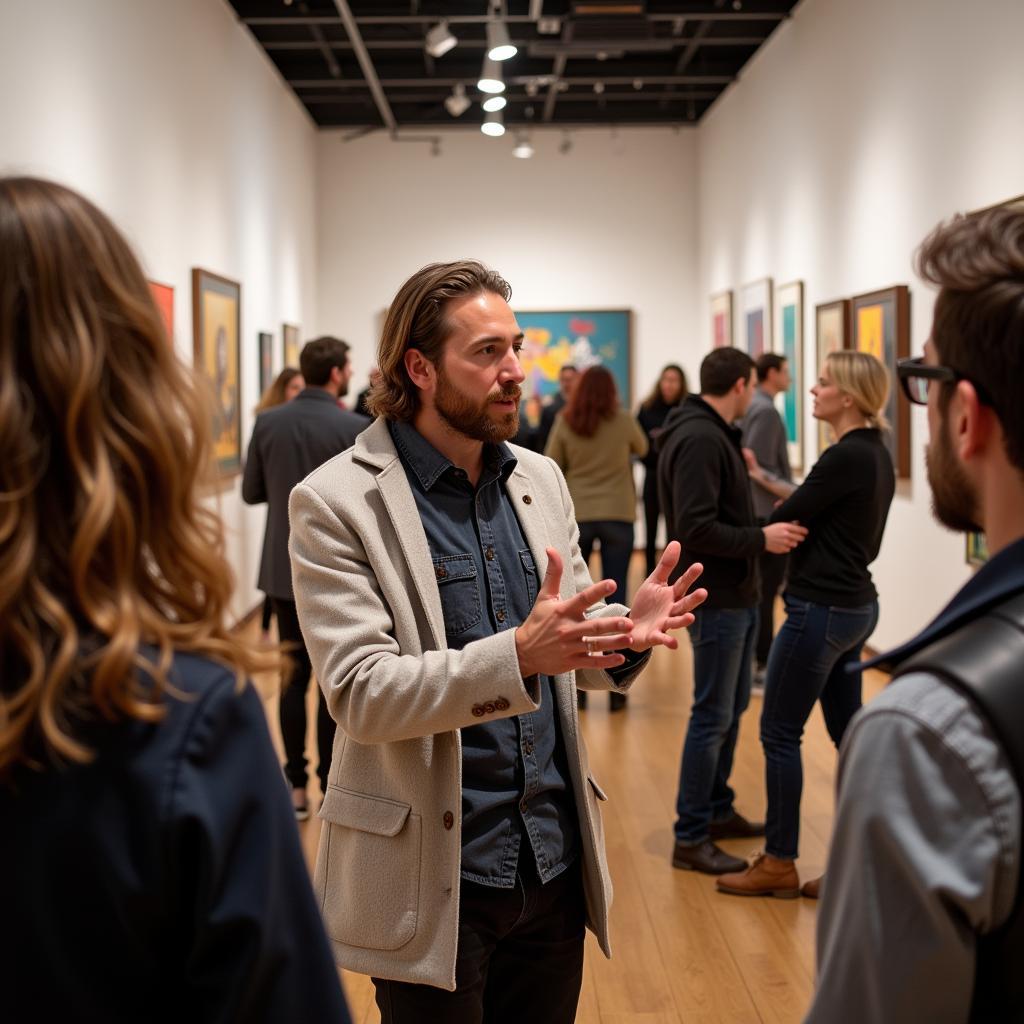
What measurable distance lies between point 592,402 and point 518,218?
26.6 feet

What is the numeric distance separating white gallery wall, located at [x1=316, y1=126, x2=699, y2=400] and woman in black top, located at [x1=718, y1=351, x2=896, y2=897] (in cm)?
1055

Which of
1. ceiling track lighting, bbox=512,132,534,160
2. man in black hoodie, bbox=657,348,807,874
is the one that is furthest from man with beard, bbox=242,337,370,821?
ceiling track lighting, bbox=512,132,534,160

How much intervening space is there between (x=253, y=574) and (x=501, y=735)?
27.5ft

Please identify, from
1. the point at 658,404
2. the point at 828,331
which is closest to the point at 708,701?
the point at 828,331

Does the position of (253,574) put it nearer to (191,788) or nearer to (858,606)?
(858,606)

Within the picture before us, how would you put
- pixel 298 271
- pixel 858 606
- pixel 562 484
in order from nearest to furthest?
pixel 562 484 < pixel 858 606 < pixel 298 271

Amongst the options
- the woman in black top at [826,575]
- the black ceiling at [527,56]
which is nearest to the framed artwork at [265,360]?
the black ceiling at [527,56]

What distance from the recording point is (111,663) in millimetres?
903

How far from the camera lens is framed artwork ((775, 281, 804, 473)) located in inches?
384

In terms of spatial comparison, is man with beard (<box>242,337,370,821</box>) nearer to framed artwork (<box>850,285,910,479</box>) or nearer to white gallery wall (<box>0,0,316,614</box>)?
white gallery wall (<box>0,0,316,614</box>)

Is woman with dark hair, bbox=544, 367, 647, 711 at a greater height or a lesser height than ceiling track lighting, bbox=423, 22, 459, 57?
lesser

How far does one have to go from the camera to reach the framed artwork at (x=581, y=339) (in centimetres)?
1448

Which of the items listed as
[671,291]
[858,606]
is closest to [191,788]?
[858,606]

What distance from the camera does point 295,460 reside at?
5.03 meters
